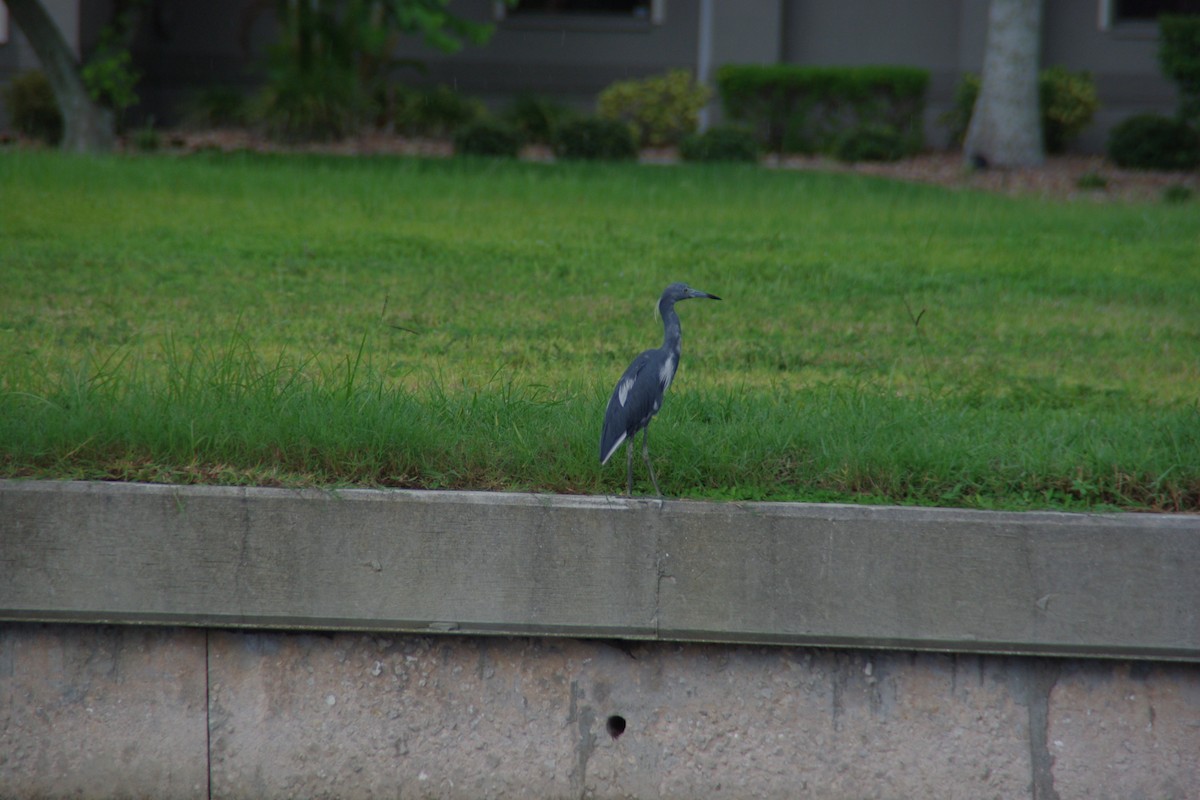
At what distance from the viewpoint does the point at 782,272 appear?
29.6 ft

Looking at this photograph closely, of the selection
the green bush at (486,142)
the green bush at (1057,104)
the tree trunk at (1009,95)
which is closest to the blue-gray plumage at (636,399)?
the green bush at (486,142)

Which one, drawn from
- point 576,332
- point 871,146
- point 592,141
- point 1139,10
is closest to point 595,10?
point 871,146

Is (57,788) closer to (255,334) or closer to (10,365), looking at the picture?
(10,365)

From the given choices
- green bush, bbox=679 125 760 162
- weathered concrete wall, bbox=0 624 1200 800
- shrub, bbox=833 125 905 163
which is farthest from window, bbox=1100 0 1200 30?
weathered concrete wall, bbox=0 624 1200 800

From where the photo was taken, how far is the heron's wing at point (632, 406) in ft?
14.2

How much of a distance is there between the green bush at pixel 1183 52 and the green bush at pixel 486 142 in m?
8.84

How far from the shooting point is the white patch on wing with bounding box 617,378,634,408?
437 centimetres

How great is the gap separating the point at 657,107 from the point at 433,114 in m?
3.70

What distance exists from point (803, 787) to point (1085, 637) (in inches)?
44.1

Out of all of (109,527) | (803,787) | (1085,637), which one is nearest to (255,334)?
(109,527)

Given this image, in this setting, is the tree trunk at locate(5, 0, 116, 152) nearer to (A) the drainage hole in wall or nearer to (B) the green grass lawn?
(B) the green grass lawn

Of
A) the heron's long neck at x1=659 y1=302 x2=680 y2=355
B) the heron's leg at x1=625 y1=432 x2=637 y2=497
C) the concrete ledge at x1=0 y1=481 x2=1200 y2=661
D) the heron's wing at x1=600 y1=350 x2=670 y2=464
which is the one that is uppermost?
the heron's long neck at x1=659 y1=302 x2=680 y2=355

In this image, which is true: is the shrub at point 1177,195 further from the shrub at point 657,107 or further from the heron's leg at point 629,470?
the heron's leg at point 629,470

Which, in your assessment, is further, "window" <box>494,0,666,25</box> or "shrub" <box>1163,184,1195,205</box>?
"window" <box>494,0,666,25</box>
